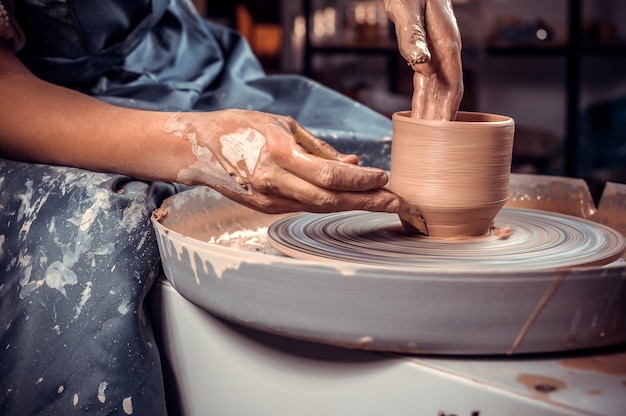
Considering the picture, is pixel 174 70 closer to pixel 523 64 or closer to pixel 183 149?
pixel 183 149

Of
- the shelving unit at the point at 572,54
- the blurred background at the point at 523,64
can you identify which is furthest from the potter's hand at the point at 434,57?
the shelving unit at the point at 572,54

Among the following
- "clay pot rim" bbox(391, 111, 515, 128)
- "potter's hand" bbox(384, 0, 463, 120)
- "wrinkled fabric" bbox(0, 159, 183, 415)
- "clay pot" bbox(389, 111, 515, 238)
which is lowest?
"wrinkled fabric" bbox(0, 159, 183, 415)

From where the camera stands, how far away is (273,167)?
37.6 inches

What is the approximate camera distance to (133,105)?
4.74 feet

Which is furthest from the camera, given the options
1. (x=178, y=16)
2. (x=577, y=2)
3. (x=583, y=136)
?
(x=583, y=136)

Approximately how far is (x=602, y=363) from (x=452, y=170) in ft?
1.09

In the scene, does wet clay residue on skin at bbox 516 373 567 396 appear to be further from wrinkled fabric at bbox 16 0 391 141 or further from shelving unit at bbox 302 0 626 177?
shelving unit at bbox 302 0 626 177

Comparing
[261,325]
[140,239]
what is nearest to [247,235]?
[140,239]

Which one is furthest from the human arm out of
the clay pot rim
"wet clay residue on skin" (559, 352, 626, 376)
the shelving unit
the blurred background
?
the shelving unit

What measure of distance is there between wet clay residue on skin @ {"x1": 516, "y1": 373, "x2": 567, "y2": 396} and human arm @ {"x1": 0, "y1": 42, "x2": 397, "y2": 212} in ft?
1.02

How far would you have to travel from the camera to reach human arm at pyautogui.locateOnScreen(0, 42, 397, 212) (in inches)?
37.3

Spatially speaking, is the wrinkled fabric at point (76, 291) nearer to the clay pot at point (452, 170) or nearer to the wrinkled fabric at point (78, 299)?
the wrinkled fabric at point (78, 299)

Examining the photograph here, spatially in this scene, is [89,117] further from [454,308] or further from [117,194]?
[454,308]

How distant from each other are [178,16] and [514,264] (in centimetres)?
119
